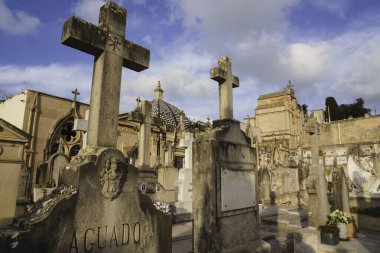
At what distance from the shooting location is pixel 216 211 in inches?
201

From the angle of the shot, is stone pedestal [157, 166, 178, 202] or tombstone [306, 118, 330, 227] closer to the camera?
tombstone [306, 118, 330, 227]

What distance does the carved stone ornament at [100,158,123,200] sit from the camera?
3.49 meters

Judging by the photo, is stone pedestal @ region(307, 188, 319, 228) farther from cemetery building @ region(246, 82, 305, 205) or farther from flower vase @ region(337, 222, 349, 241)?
cemetery building @ region(246, 82, 305, 205)

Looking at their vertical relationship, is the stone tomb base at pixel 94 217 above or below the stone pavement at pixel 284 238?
above

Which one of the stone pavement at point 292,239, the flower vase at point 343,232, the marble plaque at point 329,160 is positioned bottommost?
the stone pavement at point 292,239

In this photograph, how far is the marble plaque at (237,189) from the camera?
5375 mm

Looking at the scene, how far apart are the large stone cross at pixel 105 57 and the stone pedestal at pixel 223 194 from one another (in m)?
2.04

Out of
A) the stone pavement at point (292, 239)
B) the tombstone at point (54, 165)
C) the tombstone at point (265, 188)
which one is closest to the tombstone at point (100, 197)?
the stone pavement at point (292, 239)

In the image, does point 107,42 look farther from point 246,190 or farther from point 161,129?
point 161,129

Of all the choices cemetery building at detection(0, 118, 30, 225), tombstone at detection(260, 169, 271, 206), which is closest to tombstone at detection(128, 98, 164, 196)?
cemetery building at detection(0, 118, 30, 225)

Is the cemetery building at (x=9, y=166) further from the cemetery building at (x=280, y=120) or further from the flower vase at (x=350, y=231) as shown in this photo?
the cemetery building at (x=280, y=120)

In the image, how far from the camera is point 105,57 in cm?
407

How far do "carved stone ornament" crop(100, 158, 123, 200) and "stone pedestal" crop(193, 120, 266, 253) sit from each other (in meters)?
2.10

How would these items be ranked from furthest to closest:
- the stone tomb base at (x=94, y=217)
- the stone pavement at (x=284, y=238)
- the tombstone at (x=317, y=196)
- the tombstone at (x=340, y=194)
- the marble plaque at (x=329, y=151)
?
the marble plaque at (x=329, y=151), the tombstone at (x=340, y=194), the tombstone at (x=317, y=196), the stone pavement at (x=284, y=238), the stone tomb base at (x=94, y=217)
